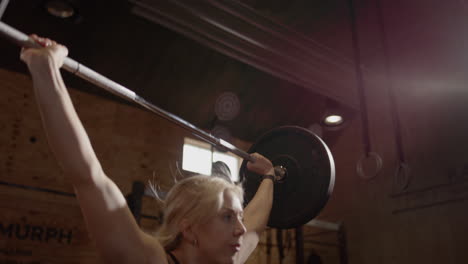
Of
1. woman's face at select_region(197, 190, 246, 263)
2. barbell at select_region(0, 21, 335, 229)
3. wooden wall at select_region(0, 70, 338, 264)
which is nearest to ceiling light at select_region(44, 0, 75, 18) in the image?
wooden wall at select_region(0, 70, 338, 264)

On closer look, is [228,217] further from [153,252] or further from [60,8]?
[60,8]

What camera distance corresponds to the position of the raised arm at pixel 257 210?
165cm

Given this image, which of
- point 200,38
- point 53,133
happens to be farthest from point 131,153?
point 53,133

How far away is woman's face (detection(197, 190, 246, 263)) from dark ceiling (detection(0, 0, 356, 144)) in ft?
8.90

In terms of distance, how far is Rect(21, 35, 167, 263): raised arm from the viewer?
1.00 meters

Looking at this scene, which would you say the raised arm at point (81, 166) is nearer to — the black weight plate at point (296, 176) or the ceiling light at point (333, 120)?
the black weight plate at point (296, 176)

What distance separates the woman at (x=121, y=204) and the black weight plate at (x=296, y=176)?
0.67 m

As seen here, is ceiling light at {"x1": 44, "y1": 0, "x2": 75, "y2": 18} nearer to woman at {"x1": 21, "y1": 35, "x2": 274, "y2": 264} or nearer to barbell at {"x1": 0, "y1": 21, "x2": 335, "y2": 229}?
barbell at {"x1": 0, "y1": 21, "x2": 335, "y2": 229}

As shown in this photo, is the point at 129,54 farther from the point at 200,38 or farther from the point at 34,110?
the point at 34,110

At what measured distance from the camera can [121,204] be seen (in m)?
1.09

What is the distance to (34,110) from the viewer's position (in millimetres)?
3811

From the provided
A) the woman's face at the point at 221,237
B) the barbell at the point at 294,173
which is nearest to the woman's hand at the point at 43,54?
the woman's face at the point at 221,237

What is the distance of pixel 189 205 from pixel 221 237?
15cm

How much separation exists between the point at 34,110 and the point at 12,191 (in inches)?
30.4
